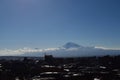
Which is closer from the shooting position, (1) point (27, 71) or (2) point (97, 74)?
(2) point (97, 74)

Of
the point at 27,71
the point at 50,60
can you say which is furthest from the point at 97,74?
the point at 50,60

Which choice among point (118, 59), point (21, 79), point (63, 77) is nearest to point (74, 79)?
point (63, 77)

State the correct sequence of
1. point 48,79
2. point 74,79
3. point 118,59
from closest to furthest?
point 48,79 < point 74,79 < point 118,59

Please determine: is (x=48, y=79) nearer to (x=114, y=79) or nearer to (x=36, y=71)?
(x=114, y=79)

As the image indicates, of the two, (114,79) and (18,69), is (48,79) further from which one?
(18,69)

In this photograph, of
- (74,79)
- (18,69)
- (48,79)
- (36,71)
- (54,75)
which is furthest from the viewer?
(18,69)

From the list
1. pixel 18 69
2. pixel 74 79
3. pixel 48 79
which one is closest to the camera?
pixel 48 79

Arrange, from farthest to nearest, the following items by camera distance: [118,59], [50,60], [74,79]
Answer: [50,60], [118,59], [74,79]

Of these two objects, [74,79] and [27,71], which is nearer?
[74,79]

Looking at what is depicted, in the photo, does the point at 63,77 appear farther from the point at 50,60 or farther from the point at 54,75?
the point at 50,60
